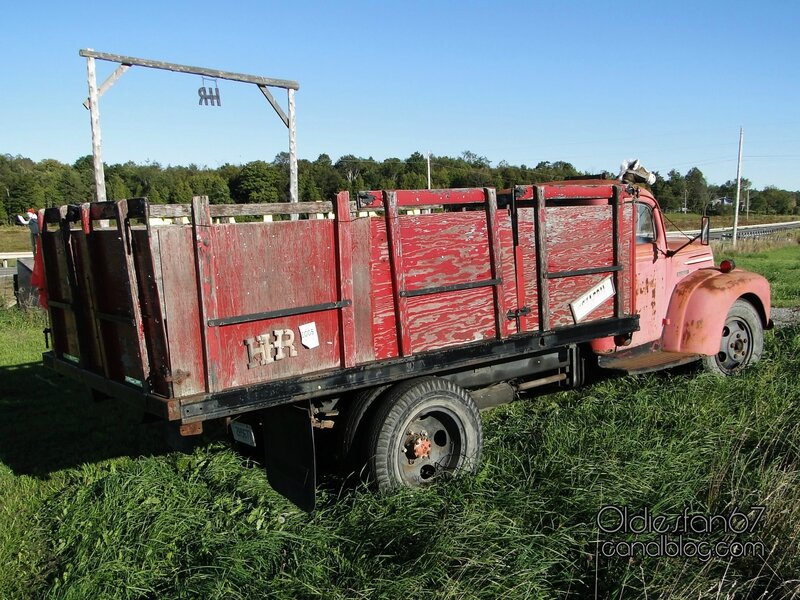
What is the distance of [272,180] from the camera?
16.2 metres

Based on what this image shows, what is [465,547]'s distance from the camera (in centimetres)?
327

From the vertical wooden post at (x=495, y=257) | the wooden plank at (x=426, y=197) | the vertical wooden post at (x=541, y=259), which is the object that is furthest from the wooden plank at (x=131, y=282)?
the vertical wooden post at (x=541, y=259)

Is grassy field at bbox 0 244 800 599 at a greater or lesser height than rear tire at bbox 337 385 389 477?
lesser

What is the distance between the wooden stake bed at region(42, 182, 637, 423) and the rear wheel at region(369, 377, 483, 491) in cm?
16

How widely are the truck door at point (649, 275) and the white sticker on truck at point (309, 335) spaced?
3298 mm

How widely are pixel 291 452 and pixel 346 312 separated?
0.90 meters

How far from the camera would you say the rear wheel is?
4.14 meters

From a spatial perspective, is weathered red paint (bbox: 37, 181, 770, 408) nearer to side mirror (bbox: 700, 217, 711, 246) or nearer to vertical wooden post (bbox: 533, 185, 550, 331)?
vertical wooden post (bbox: 533, 185, 550, 331)

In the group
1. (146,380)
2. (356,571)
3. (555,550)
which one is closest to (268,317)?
(146,380)

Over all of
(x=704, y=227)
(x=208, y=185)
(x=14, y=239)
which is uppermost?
(x=208, y=185)

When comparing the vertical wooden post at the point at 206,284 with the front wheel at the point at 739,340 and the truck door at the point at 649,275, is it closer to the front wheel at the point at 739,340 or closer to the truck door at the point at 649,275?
the truck door at the point at 649,275

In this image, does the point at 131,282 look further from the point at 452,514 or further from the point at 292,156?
the point at 292,156

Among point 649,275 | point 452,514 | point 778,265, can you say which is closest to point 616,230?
point 649,275

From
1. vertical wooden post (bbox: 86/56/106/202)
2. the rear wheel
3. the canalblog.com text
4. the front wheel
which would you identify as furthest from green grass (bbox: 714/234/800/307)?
Result: vertical wooden post (bbox: 86/56/106/202)
